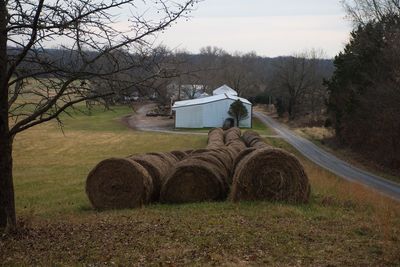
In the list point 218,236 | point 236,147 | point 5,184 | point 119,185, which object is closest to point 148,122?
point 236,147

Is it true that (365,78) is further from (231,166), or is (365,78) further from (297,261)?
(297,261)

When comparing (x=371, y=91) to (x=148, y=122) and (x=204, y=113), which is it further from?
(x=148, y=122)

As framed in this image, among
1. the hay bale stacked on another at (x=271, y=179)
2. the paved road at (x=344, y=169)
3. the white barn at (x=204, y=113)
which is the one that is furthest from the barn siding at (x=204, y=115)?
the hay bale stacked on another at (x=271, y=179)

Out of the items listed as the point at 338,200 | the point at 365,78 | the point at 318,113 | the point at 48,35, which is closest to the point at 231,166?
the point at 338,200

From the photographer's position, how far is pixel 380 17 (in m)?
54.8

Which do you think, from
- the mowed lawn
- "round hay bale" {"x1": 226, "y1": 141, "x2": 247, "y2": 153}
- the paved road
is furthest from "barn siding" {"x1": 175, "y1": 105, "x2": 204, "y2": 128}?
the mowed lawn

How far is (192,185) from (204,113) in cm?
6411

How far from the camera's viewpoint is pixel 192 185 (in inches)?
593

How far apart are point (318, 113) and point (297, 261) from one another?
9073 centimetres

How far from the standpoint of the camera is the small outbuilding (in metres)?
78.9

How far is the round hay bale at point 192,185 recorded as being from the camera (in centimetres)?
1505

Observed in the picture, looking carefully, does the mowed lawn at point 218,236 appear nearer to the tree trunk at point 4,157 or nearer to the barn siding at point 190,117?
the tree trunk at point 4,157

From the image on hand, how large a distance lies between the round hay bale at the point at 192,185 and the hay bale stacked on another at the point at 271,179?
108 cm

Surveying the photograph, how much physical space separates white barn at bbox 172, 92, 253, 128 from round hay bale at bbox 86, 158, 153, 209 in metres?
63.3
